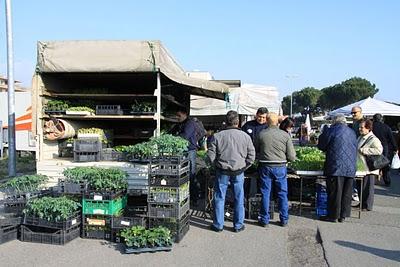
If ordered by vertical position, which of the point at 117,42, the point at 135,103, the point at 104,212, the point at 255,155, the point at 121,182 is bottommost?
the point at 104,212

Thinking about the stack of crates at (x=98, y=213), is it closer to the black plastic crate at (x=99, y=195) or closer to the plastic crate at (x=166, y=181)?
the black plastic crate at (x=99, y=195)

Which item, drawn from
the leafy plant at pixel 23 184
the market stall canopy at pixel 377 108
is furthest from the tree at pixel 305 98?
the leafy plant at pixel 23 184

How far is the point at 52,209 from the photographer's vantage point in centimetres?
562

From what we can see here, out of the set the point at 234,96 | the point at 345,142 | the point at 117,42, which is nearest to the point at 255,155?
the point at 345,142

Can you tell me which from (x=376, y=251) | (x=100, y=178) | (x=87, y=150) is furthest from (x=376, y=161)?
(x=87, y=150)

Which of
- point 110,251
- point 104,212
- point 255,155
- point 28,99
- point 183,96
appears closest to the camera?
point 110,251

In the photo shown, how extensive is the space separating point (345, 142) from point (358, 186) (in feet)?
5.58

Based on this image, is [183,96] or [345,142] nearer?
[345,142]

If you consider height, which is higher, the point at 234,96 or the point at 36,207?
the point at 234,96

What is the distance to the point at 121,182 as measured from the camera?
625 centimetres

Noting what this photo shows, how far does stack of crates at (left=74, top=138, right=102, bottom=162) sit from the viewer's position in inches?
293

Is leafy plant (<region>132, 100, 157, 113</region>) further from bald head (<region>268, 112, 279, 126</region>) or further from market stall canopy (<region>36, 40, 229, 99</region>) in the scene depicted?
bald head (<region>268, 112, 279, 126</region>)

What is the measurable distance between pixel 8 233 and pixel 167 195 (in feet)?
7.74

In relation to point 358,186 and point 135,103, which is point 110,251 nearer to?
point 135,103
